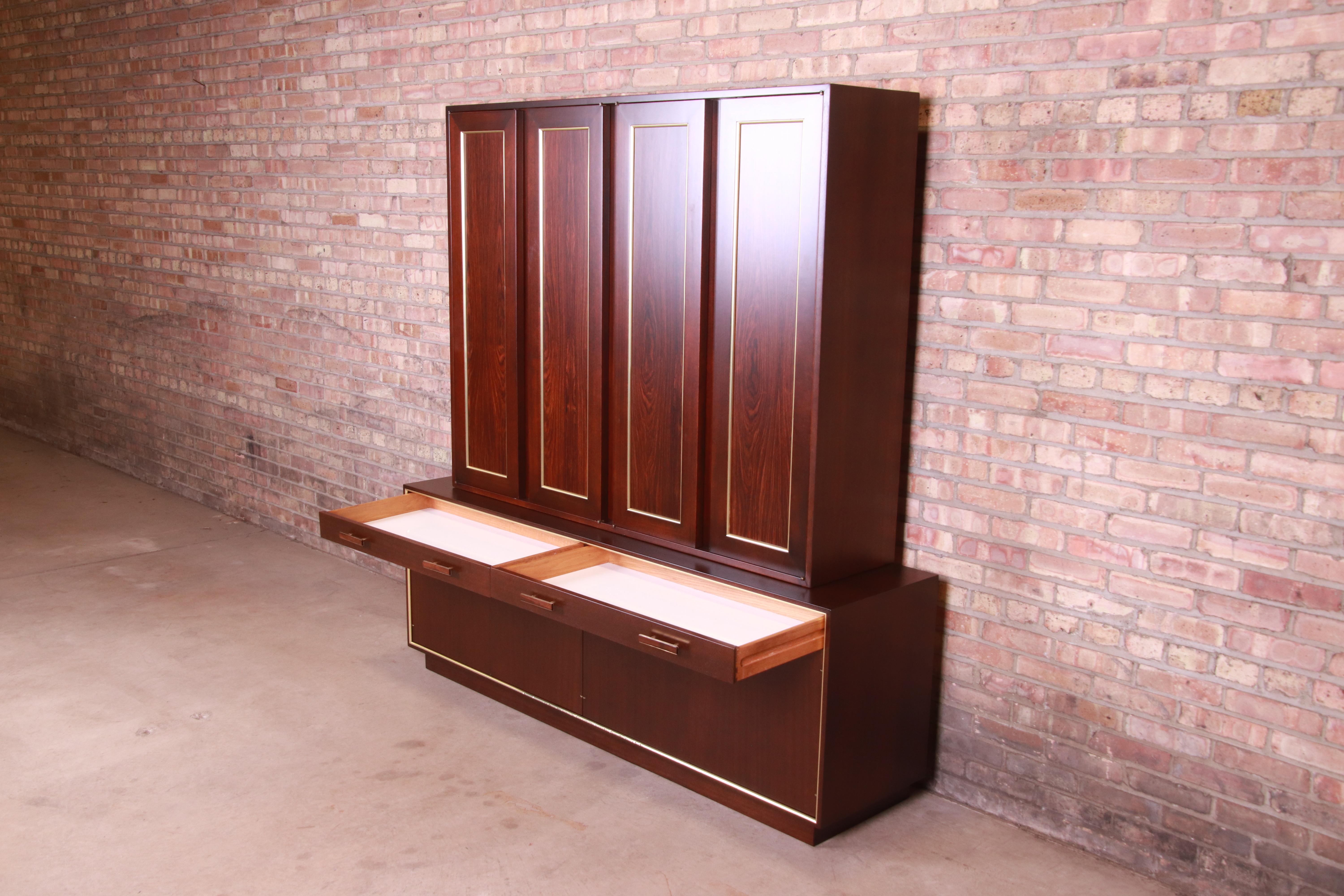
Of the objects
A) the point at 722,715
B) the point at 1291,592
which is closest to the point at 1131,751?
the point at 1291,592

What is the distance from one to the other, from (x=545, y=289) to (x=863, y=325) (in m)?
1.24

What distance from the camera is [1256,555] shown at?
2941 mm

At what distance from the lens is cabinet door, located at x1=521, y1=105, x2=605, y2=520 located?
3.83 metres

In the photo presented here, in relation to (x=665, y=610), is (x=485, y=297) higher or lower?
higher

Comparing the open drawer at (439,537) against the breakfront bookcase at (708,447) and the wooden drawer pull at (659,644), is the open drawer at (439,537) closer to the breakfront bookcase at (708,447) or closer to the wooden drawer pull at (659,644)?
the breakfront bookcase at (708,447)

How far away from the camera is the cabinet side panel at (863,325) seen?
3.18 m

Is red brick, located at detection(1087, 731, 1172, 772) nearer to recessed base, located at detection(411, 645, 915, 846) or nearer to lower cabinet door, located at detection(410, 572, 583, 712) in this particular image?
recessed base, located at detection(411, 645, 915, 846)

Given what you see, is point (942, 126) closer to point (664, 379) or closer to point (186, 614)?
point (664, 379)

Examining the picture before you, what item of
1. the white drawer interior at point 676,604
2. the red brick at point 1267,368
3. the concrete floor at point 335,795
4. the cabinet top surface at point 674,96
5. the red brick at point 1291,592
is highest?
the cabinet top surface at point 674,96

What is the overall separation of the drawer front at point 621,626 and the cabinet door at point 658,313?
19.1 inches

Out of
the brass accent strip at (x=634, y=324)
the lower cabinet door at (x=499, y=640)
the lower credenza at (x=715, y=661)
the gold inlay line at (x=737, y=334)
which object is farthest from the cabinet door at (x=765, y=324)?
the lower cabinet door at (x=499, y=640)

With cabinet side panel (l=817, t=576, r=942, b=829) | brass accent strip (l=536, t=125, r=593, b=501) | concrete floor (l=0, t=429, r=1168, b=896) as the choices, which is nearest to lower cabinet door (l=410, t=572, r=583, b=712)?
concrete floor (l=0, t=429, r=1168, b=896)

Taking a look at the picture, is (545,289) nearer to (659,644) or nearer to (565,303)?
(565,303)

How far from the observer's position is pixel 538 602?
3475 millimetres
